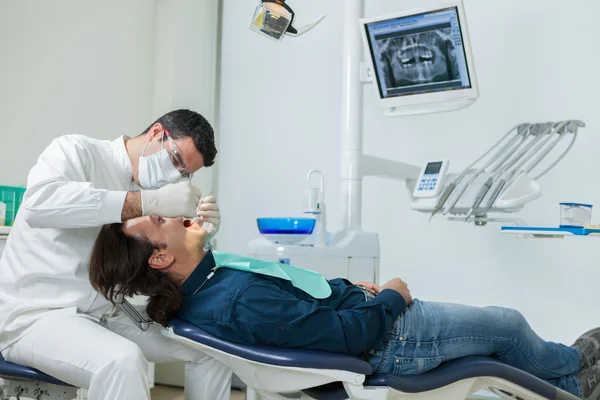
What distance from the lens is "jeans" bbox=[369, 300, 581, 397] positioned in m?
1.62

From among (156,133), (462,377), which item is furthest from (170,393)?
(462,377)

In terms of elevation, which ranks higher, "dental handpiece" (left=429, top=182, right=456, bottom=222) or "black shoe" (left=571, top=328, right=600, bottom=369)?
"dental handpiece" (left=429, top=182, right=456, bottom=222)

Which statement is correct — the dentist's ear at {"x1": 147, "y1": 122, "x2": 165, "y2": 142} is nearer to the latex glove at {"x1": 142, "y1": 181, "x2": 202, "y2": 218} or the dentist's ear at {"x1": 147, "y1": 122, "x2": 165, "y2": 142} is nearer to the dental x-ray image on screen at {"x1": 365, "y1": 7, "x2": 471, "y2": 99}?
the latex glove at {"x1": 142, "y1": 181, "x2": 202, "y2": 218}

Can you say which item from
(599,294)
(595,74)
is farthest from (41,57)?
(599,294)

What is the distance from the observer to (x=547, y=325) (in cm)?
299

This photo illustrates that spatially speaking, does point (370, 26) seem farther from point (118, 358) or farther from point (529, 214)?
point (118, 358)

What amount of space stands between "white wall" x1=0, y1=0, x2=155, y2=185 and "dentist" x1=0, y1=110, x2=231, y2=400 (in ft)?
2.73

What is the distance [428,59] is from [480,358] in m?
1.27

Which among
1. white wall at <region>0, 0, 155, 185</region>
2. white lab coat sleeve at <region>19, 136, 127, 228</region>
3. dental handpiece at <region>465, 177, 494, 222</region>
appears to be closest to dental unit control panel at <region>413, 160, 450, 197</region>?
dental handpiece at <region>465, 177, 494, 222</region>

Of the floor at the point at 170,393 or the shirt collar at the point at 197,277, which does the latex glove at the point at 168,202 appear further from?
the floor at the point at 170,393

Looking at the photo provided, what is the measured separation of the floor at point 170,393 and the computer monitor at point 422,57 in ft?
5.53

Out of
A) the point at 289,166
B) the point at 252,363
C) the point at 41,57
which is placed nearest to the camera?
the point at 252,363

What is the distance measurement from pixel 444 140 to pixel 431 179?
682mm

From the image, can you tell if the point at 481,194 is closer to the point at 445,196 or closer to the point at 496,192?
the point at 496,192
